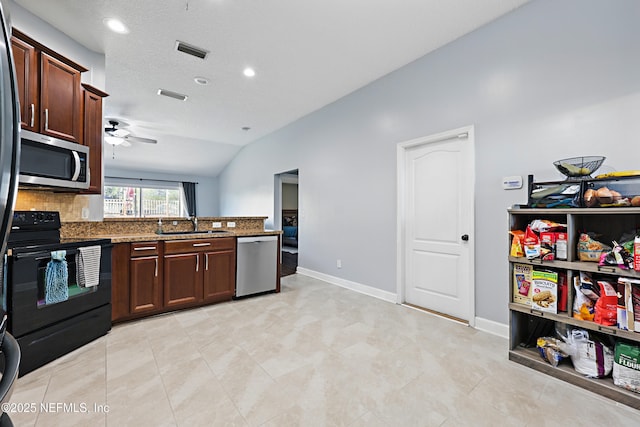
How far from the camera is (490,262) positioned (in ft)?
8.91

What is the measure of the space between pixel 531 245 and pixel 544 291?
0.34 m

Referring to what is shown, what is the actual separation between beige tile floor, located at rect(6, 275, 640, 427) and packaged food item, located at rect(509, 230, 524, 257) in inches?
32.2

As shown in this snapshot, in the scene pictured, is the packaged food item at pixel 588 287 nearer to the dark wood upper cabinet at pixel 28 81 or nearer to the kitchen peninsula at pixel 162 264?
the kitchen peninsula at pixel 162 264

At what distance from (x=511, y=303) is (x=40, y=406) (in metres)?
3.22

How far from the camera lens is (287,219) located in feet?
31.3

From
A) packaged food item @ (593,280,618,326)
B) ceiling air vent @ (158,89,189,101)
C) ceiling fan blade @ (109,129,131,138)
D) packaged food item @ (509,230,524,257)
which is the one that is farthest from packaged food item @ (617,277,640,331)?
ceiling fan blade @ (109,129,131,138)

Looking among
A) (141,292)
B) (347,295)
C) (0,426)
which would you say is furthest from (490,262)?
(141,292)

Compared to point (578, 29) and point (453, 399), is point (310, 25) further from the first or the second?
point (453, 399)

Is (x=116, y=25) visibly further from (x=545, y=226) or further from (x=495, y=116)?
(x=545, y=226)

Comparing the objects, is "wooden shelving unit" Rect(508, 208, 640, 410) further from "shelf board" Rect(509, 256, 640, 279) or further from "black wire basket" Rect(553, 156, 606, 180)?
"black wire basket" Rect(553, 156, 606, 180)

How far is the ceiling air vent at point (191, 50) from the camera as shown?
3.07 metres

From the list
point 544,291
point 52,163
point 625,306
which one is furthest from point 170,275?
point 625,306

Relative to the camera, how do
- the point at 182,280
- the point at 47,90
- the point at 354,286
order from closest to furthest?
the point at 47,90, the point at 182,280, the point at 354,286

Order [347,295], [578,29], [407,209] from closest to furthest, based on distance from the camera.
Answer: [578,29] < [407,209] < [347,295]
